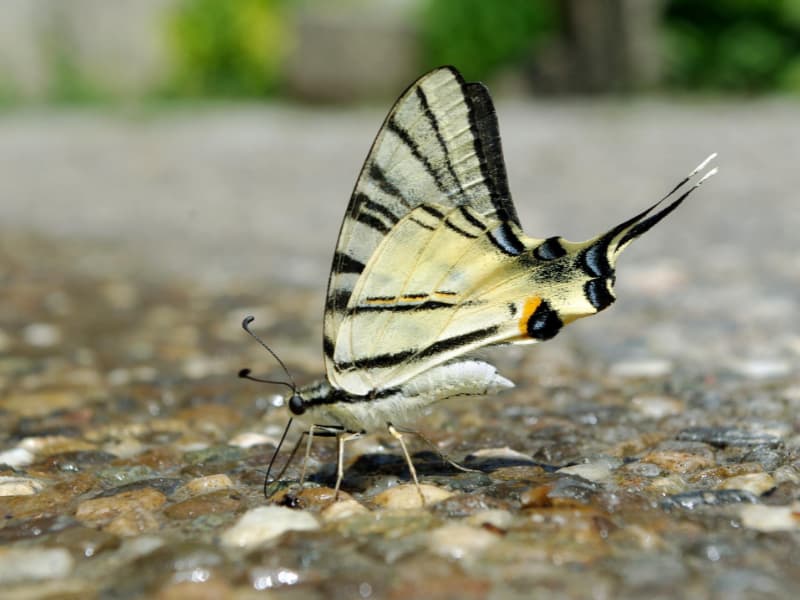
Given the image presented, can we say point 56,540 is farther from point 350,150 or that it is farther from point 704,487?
point 350,150

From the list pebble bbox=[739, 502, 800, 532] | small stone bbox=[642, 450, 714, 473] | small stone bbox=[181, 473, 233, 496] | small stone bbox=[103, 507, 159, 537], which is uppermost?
pebble bbox=[739, 502, 800, 532]

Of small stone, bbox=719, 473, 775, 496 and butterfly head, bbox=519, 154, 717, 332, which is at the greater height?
butterfly head, bbox=519, 154, 717, 332

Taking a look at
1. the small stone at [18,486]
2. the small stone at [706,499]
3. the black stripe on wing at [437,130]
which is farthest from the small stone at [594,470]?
the small stone at [18,486]

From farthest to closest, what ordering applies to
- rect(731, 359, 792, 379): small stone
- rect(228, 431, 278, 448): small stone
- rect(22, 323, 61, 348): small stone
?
rect(22, 323, 61, 348): small stone
rect(731, 359, 792, 379): small stone
rect(228, 431, 278, 448): small stone

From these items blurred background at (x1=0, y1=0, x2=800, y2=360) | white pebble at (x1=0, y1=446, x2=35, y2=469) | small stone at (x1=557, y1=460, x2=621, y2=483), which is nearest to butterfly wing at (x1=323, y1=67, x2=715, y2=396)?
small stone at (x1=557, y1=460, x2=621, y2=483)

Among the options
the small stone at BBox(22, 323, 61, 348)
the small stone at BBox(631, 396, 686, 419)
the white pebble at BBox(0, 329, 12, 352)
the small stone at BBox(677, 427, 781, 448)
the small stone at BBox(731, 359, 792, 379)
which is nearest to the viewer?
the small stone at BBox(677, 427, 781, 448)

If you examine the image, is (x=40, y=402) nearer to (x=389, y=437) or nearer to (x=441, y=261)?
(x=389, y=437)

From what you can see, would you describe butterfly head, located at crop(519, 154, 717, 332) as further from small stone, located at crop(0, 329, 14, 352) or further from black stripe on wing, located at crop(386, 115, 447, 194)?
small stone, located at crop(0, 329, 14, 352)
